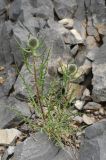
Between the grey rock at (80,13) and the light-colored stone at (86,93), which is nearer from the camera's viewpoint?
the light-colored stone at (86,93)

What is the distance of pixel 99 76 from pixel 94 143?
31.4 inches

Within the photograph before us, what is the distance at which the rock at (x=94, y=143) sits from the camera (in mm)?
3449

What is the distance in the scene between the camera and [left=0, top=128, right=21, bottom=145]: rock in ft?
12.7

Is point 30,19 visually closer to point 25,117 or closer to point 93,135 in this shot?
point 25,117

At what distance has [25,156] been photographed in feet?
11.8

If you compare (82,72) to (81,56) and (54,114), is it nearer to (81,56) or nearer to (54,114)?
(81,56)

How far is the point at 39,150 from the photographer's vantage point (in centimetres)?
366

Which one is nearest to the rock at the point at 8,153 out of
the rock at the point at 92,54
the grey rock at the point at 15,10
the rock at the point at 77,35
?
the rock at the point at 92,54

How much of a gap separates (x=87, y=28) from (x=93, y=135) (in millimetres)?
1623

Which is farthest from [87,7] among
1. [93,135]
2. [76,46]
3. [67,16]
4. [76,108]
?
[93,135]

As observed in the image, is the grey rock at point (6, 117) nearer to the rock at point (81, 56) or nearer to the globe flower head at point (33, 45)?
the rock at point (81, 56)

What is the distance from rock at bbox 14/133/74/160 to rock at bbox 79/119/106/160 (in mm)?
148

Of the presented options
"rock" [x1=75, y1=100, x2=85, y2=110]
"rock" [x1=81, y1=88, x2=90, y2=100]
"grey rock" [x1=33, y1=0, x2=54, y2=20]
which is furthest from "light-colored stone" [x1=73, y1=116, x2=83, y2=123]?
"grey rock" [x1=33, y1=0, x2=54, y2=20]

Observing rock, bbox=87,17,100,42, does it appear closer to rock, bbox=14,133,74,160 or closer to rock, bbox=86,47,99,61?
rock, bbox=86,47,99,61
